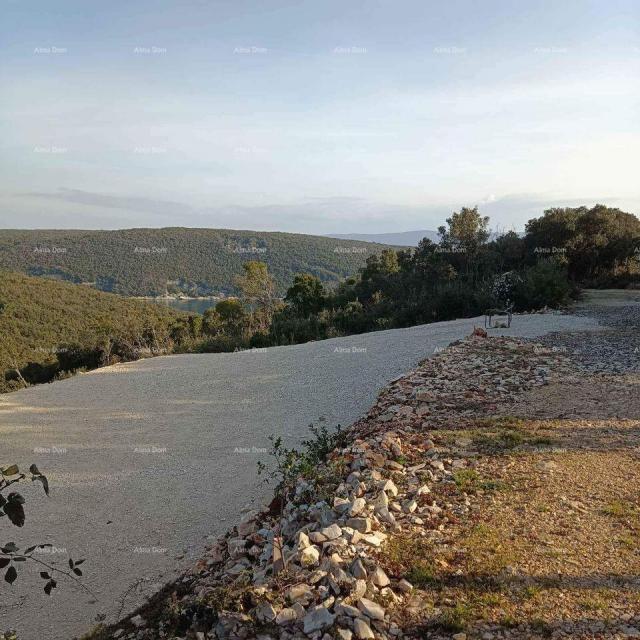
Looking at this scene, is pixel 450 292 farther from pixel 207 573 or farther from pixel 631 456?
pixel 207 573

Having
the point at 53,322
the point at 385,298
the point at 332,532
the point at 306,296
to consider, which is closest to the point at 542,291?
the point at 385,298

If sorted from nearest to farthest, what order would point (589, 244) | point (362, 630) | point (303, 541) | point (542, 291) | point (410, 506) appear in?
point (362, 630) → point (303, 541) → point (410, 506) → point (542, 291) → point (589, 244)

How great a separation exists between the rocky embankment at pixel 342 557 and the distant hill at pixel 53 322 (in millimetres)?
13668

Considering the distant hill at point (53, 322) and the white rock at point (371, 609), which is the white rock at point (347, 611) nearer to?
the white rock at point (371, 609)

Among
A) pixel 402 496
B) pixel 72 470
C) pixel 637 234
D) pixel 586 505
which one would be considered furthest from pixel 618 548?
pixel 637 234

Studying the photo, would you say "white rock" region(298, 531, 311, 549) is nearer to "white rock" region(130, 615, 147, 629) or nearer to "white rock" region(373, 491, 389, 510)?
"white rock" region(373, 491, 389, 510)

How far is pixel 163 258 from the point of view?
2272 inches

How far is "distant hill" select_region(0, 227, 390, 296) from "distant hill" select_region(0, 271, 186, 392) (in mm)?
10180

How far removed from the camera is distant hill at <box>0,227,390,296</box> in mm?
51062

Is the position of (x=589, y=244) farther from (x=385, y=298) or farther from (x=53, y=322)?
(x=53, y=322)

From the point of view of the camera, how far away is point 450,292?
18188 millimetres

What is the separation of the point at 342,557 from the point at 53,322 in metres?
33.7

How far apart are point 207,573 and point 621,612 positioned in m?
2.68

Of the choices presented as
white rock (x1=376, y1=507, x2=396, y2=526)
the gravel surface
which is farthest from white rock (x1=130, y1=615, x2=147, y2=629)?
the gravel surface
